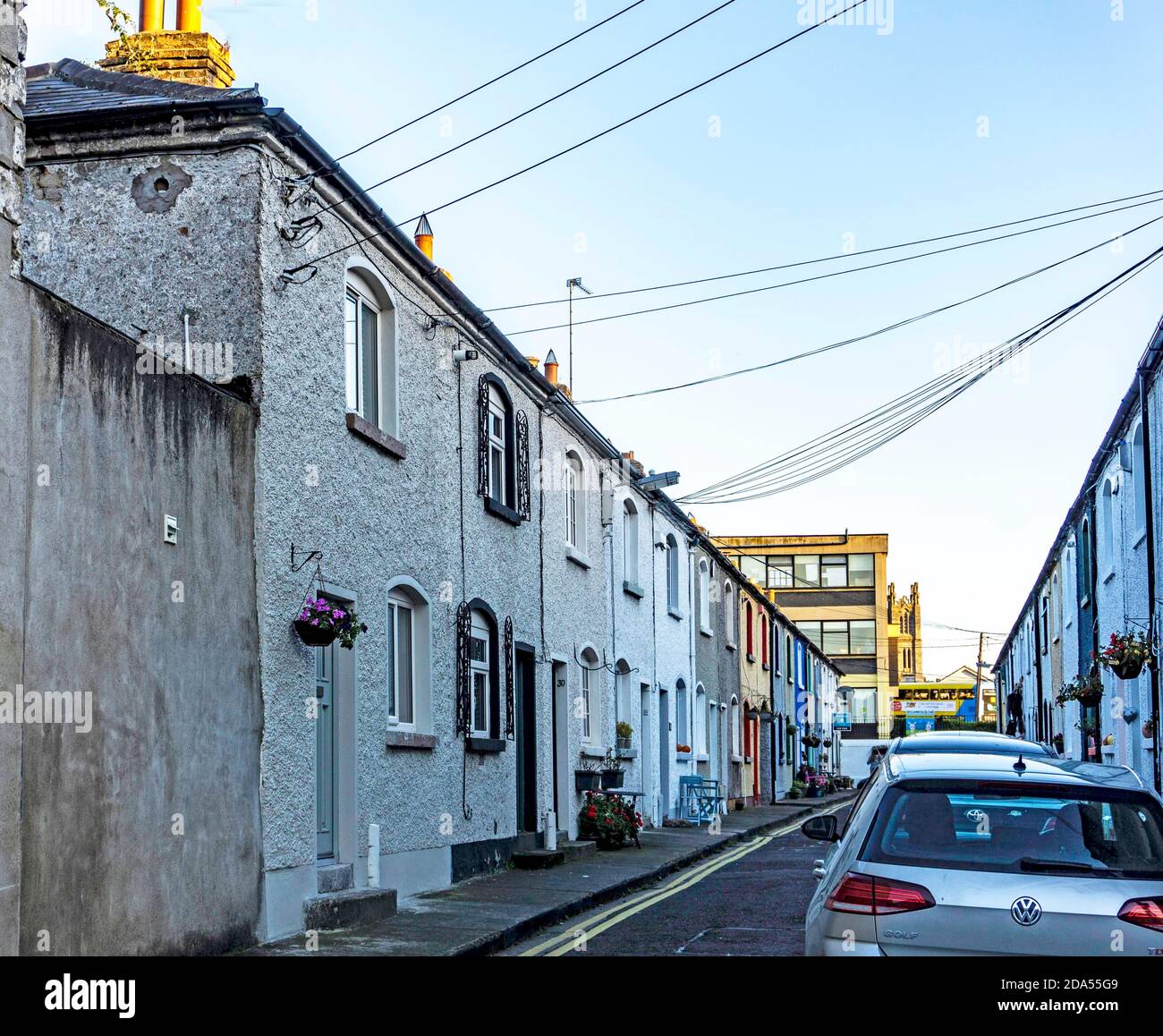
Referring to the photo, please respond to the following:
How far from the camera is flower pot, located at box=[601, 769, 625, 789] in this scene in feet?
70.1

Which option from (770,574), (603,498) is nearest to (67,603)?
(603,498)

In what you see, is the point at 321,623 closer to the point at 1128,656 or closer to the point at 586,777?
the point at 1128,656

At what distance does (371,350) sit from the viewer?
13680 millimetres

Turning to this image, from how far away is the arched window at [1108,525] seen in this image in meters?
22.0

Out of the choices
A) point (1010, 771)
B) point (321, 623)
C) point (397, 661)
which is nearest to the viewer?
point (1010, 771)

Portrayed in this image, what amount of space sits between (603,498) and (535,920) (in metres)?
11.9

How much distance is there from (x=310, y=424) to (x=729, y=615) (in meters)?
25.2

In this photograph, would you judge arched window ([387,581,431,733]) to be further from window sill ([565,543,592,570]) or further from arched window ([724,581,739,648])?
arched window ([724,581,739,648])

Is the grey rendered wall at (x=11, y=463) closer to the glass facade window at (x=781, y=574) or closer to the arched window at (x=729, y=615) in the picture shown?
the arched window at (x=729, y=615)

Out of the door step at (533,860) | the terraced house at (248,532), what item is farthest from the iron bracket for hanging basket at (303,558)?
the door step at (533,860)

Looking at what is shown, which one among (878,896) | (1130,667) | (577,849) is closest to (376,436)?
(577,849)
